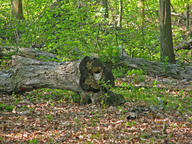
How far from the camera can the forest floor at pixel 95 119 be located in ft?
15.4

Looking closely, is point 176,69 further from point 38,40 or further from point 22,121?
point 22,121

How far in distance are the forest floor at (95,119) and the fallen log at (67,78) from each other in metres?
0.28

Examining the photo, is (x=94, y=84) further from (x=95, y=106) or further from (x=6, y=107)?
(x=6, y=107)

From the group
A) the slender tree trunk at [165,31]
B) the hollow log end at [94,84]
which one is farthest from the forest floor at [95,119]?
the slender tree trunk at [165,31]

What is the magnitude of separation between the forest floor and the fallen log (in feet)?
0.93

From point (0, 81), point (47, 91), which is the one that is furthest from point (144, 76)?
point (0, 81)

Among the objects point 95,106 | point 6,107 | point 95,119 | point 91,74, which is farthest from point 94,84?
point 6,107

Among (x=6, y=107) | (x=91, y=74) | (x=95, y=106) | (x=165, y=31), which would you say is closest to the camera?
(x=6, y=107)

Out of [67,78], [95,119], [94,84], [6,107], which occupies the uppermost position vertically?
[67,78]

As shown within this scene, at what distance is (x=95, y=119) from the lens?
19.1 ft

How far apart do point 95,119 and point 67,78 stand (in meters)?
1.70

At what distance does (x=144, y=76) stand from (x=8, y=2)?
14.5 metres

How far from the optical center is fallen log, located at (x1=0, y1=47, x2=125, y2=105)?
6805mm

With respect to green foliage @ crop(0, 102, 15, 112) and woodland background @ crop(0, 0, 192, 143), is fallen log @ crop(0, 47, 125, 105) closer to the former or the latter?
woodland background @ crop(0, 0, 192, 143)
